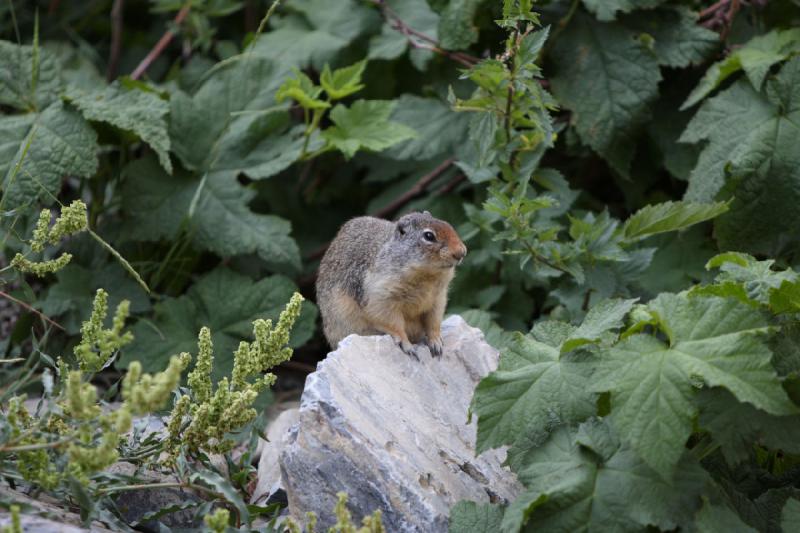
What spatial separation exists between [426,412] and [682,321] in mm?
1131

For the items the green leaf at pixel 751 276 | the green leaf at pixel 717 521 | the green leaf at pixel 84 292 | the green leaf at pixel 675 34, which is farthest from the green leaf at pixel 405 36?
the green leaf at pixel 717 521

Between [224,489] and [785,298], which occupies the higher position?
[785,298]

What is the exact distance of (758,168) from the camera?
4.68 meters

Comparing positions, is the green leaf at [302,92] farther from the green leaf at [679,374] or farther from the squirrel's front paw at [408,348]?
the green leaf at [679,374]

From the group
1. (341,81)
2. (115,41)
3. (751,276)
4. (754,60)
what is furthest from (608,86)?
(115,41)

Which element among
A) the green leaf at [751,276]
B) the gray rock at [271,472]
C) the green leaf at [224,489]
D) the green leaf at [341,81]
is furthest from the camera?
the green leaf at [341,81]

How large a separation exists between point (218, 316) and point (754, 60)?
9.93ft

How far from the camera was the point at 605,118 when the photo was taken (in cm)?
527

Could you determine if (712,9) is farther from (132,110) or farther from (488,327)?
(132,110)

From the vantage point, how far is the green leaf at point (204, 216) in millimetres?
5266

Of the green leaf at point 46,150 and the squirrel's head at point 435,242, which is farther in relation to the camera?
the green leaf at point 46,150

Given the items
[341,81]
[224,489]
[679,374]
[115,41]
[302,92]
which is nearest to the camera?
[679,374]

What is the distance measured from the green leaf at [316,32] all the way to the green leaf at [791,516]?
382 cm

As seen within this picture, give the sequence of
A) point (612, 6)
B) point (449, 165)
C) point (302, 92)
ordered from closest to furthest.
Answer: point (302, 92), point (612, 6), point (449, 165)
